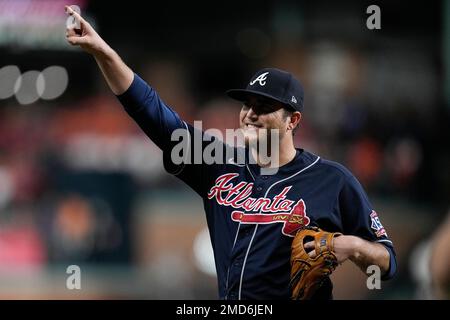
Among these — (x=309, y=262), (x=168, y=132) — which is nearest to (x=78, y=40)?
(x=168, y=132)

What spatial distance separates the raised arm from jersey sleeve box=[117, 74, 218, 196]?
46 mm

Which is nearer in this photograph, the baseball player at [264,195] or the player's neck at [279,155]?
the baseball player at [264,195]

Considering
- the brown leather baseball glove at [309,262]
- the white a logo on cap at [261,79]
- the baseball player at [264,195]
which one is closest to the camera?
the brown leather baseball glove at [309,262]

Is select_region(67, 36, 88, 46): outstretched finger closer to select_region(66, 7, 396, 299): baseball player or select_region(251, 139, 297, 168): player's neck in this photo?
select_region(66, 7, 396, 299): baseball player

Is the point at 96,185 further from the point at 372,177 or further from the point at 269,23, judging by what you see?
the point at 269,23

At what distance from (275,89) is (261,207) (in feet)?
1.79

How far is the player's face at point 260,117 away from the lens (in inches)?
166

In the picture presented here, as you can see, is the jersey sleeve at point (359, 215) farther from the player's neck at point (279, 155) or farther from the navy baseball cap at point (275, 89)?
the navy baseball cap at point (275, 89)

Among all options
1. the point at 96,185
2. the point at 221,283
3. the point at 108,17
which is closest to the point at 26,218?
the point at 96,185

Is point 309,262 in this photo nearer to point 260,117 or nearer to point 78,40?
point 260,117

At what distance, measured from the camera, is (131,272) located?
36.3 ft

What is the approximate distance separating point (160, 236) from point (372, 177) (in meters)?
2.86

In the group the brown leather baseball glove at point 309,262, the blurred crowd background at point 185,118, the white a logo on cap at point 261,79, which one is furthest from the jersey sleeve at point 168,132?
the blurred crowd background at point 185,118

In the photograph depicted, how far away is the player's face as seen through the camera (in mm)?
4211
